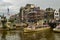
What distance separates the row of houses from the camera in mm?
7473

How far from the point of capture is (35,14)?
8195 mm

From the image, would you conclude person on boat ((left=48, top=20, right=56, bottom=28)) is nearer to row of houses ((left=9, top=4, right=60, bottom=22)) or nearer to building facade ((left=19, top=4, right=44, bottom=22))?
row of houses ((left=9, top=4, right=60, bottom=22))

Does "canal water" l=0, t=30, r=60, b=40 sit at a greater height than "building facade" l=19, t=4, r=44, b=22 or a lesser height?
lesser

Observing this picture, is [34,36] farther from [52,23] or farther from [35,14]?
[35,14]

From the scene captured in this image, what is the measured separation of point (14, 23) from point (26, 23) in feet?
2.04

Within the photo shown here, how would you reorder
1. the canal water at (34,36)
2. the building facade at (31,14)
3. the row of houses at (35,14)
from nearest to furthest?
the canal water at (34,36)
the row of houses at (35,14)
the building facade at (31,14)

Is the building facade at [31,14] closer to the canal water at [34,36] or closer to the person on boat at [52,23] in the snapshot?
the person on boat at [52,23]

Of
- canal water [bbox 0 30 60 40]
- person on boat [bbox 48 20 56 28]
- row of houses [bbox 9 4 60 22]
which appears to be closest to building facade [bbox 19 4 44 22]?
row of houses [bbox 9 4 60 22]

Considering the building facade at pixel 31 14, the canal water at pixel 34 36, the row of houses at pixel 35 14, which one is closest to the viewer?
the canal water at pixel 34 36

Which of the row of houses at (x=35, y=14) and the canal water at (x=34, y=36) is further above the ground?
the row of houses at (x=35, y=14)

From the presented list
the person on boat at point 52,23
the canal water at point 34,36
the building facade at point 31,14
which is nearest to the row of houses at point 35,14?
the building facade at point 31,14

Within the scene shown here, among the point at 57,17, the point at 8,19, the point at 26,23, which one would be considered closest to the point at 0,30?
the point at 8,19

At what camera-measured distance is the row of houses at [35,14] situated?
7473mm

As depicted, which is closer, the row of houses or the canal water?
the canal water
